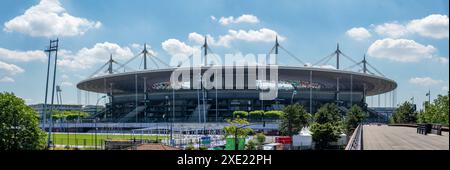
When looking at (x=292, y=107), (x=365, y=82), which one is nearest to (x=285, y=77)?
(x=365, y=82)

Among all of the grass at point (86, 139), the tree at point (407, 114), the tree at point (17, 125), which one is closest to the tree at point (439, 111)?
the tree at point (407, 114)

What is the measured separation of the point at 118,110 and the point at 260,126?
7018cm

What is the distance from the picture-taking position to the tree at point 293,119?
59.5 metres

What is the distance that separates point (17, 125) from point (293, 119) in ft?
131

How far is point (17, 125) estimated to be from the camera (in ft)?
82.0

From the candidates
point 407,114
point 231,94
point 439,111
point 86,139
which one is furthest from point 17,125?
point 231,94

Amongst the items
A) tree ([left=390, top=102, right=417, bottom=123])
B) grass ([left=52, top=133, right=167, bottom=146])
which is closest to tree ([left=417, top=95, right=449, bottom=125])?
tree ([left=390, top=102, right=417, bottom=123])

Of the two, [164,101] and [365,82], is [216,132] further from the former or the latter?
[365,82]

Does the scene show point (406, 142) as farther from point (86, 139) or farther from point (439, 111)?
point (86, 139)

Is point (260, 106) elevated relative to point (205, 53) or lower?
lower

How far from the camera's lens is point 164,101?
424 feet

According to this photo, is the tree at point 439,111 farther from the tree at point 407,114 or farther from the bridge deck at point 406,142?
the bridge deck at point 406,142

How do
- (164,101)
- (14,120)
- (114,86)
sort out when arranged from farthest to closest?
1. (114,86)
2. (164,101)
3. (14,120)
